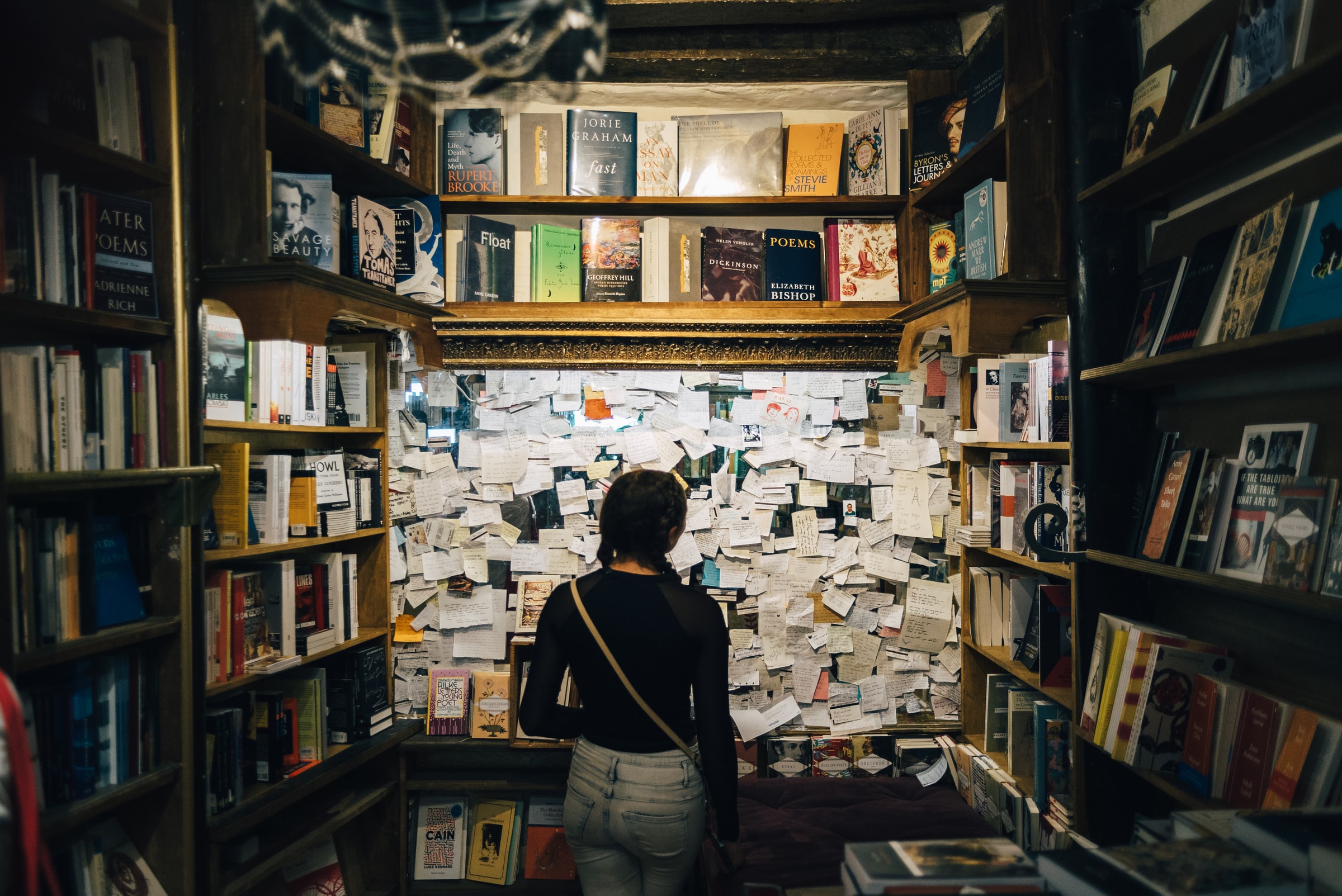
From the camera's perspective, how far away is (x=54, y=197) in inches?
61.3

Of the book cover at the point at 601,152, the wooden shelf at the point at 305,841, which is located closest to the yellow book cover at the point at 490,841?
the wooden shelf at the point at 305,841

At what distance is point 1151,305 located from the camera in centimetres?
171

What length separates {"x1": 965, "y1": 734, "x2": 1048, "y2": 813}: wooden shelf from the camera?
2314mm

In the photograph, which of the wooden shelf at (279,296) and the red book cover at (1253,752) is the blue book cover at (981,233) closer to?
the red book cover at (1253,752)

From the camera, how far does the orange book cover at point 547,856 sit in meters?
2.84

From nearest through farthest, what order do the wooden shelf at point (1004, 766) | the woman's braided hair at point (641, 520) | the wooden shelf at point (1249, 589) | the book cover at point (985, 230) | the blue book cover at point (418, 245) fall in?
the wooden shelf at point (1249, 589) → the woman's braided hair at point (641, 520) → the book cover at point (985, 230) → the wooden shelf at point (1004, 766) → the blue book cover at point (418, 245)

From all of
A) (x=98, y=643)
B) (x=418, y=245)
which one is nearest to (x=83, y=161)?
(x=98, y=643)

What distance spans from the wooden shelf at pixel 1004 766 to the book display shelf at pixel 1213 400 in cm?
48

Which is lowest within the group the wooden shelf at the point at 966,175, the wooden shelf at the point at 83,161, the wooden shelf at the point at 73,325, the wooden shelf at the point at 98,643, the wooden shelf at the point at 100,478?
the wooden shelf at the point at 98,643

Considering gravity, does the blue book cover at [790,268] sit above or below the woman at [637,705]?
above

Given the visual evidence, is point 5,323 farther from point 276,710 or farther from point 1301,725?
point 1301,725

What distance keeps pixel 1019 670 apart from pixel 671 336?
1644mm

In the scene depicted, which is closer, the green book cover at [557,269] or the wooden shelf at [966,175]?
the wooden shelf at [966,175]

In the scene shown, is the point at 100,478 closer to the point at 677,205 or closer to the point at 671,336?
the point at 671,336
